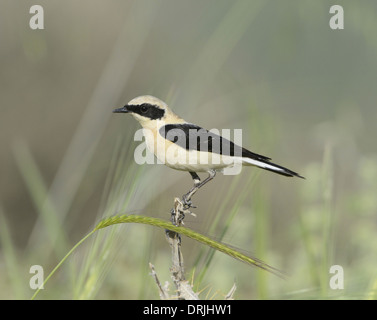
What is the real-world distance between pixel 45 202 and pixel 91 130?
458mm

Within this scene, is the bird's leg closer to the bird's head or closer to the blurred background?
the blurred background

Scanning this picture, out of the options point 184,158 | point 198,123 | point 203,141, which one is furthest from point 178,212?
point 198,123

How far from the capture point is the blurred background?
1791 millimetres

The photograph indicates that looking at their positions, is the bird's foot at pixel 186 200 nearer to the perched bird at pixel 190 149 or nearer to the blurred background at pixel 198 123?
the perched bird at pixel 190 149

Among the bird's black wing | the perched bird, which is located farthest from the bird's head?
the bird's black wing

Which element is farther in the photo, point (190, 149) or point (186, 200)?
point (190, 149)

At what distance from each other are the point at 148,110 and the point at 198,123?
99.5 inches

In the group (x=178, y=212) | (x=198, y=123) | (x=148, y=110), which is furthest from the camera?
(x=198, y=123)

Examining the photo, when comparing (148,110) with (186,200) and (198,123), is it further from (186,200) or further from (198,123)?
(198,123)

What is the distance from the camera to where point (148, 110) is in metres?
2.56

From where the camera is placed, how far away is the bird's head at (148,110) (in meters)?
2.51

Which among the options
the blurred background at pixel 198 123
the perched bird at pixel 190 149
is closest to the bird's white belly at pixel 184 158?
the perched bird at pixel 190 149

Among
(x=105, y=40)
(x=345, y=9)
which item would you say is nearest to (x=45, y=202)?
(x=345, y=9)

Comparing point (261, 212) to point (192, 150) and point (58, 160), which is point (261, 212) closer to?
point (192, 150)
